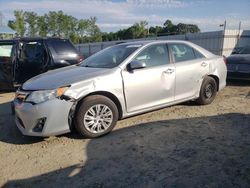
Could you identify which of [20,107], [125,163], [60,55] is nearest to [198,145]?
[125,163]

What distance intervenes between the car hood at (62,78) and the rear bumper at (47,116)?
0.29 metres

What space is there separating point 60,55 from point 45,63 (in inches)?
19.1

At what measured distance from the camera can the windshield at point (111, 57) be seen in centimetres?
518

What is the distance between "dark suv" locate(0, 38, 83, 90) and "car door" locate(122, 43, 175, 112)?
11.5 feet

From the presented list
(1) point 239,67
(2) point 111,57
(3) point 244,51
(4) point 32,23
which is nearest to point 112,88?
(2) point 111,57

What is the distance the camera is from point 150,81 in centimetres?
516

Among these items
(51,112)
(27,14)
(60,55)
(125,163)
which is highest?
(27,14)

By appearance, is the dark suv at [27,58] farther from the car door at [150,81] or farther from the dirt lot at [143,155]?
the car door at [150,81]

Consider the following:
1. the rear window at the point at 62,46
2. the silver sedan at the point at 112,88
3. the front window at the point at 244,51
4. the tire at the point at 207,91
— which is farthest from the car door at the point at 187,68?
the front window at the point at 244,51

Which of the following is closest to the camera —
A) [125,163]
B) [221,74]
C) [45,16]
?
[125,163]

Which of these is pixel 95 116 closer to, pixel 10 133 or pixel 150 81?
pixel 150 81

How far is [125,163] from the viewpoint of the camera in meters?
3.70

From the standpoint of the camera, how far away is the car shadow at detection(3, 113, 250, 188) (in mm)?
3262

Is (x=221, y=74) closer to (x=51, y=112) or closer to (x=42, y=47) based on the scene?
(x=51, y=112)
